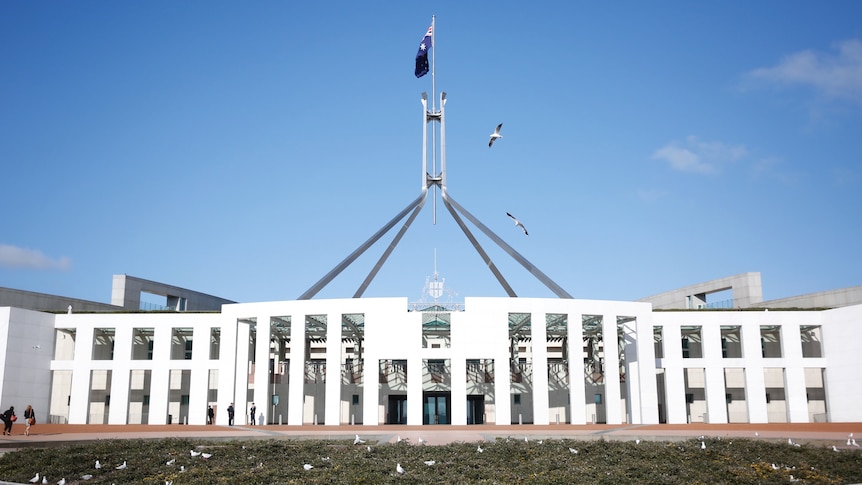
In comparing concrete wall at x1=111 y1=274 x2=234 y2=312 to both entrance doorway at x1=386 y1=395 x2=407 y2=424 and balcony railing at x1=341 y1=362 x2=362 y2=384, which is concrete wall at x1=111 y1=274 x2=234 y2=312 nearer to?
balcony railing at x1=341 y1=362 x2=362 y2=384

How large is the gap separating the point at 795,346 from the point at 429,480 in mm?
30265

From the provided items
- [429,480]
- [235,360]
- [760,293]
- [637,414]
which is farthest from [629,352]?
[429,480]

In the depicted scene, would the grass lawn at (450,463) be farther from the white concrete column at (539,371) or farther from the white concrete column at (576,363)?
the white concrete column at (576,363)

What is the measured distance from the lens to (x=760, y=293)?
47375mm

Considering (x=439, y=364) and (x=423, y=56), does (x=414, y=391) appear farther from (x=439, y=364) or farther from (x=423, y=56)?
(x=423, y=56)

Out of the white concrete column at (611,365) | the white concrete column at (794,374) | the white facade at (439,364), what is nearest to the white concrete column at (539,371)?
the white facade at (439,364)

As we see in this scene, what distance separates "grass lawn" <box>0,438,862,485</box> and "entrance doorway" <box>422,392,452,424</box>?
77.1 feet

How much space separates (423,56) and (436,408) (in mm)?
19550

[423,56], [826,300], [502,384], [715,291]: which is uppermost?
[423,56]

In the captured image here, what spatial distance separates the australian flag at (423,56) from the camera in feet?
135

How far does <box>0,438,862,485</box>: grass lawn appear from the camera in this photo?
14438 mm

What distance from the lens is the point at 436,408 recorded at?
4234 centimetres

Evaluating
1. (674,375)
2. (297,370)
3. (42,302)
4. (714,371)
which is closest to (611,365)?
(674,375)

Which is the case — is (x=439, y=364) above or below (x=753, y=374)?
above
